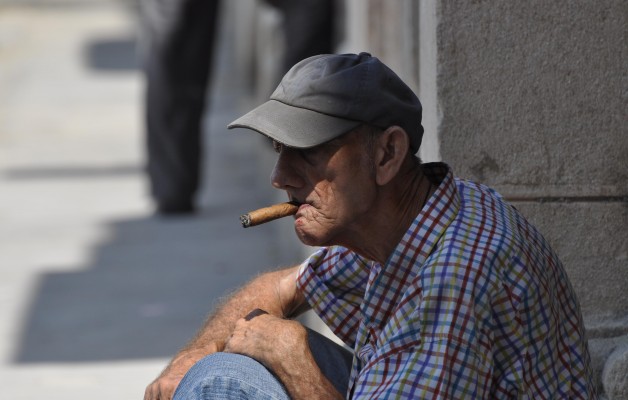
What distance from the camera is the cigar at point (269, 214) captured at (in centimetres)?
237

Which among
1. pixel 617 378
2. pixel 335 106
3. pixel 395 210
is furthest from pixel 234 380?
pixel 617 378

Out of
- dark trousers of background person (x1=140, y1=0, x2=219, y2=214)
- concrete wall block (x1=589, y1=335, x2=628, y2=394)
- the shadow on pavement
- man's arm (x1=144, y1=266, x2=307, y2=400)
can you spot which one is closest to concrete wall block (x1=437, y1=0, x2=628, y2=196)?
concrete wall block (x1=589, y1=335, x2=628, y2=394)

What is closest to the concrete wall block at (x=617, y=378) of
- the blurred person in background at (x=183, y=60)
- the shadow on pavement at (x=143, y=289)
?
the shadow on pavement at (x=143, y=289)

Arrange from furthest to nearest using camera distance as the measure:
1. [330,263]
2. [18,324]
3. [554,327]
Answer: [18,324] → [330,263] → [554,327]

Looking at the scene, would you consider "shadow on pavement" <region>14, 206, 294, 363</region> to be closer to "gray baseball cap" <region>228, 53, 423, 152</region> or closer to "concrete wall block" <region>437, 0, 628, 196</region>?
"concrete wall block" <region>437, 0, 628, 196</region>

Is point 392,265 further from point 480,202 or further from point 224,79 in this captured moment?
point 224,79

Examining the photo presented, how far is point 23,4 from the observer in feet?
46.3

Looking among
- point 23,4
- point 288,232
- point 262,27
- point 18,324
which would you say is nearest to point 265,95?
point 262,27

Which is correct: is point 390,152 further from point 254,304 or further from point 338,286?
point 254,304

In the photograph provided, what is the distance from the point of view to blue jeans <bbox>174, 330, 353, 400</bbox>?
238cm

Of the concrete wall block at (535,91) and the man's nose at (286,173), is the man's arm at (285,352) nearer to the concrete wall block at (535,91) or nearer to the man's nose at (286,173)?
the man's nose at (286,173)

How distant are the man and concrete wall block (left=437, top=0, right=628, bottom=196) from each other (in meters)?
0.54

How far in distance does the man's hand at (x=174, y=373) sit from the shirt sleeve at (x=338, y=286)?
0.25m

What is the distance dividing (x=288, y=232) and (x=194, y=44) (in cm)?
129
